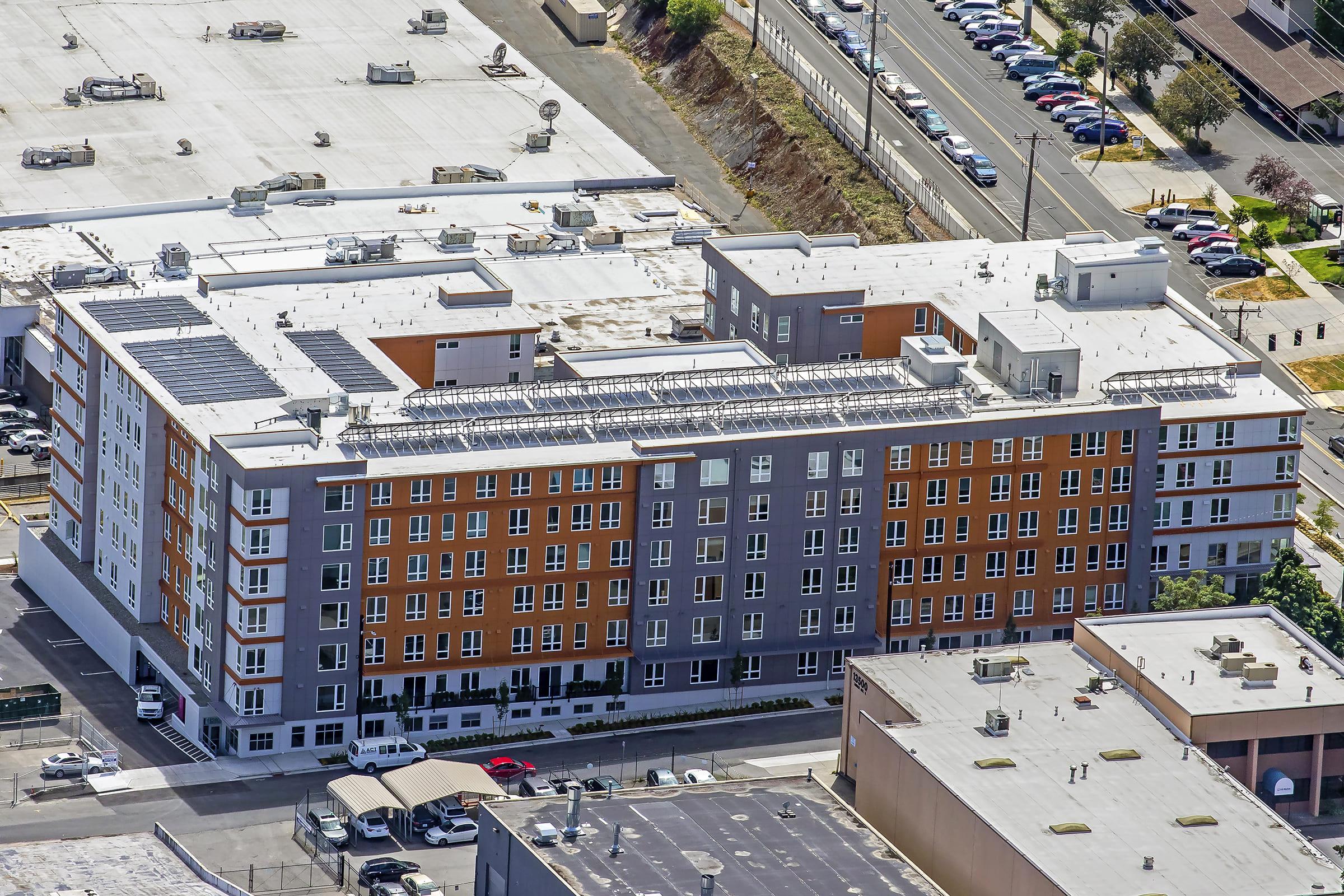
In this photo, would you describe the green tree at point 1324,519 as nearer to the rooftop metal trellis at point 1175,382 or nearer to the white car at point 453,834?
the rooftop metal trellis at point 1175,382

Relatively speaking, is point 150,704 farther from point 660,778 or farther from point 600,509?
point 660,778

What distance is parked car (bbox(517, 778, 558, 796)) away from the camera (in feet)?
541

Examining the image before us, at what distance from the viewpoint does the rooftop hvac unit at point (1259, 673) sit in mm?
161875

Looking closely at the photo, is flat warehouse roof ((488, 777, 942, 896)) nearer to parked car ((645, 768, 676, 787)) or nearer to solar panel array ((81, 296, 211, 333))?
parked car ((645, 768, 676, 787))

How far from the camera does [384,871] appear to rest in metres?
155

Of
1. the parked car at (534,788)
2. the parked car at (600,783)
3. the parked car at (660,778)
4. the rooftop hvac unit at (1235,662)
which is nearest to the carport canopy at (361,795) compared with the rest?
the parked car at (534,788)

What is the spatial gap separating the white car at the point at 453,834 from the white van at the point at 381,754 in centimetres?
875

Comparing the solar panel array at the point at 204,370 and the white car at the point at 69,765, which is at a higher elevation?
the solar panel array at the point at 204,370

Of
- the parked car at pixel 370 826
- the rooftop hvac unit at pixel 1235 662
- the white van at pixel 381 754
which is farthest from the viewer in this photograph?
the white van at pixel 381 754

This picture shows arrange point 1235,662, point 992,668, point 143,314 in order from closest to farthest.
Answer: point 992,668 → point 1235,662 → point 143,314

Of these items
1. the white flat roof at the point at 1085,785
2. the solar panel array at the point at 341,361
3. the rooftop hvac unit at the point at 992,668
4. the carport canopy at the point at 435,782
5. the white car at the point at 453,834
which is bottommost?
the white car at the point at 453,834

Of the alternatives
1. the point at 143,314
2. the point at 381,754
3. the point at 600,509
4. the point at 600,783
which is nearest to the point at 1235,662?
the point at 600,783

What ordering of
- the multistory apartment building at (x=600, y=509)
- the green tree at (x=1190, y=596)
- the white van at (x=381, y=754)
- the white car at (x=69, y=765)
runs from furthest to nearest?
the green tree at (x=1190, y=596) → the multistory apartment building at (x=600, y=509) → the white van at (x=381, y=754) → the white car at (x=69, y=765)

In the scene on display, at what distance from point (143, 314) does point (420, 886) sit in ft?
171
